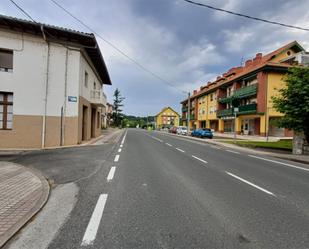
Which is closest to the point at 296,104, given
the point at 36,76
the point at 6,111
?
the point at 36,76

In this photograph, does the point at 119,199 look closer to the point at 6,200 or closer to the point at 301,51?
the point at 6,200

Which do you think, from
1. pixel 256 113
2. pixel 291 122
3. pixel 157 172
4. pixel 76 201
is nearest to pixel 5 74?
pixel 157 172

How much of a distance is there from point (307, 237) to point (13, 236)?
4.38 m

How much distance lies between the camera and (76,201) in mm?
5461

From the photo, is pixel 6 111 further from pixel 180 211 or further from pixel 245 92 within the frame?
pixel 245 92

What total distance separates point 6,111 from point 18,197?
12694 millimetres

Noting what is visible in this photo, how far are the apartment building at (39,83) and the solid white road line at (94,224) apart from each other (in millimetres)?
12747

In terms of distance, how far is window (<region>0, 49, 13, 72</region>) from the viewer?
52.9ft

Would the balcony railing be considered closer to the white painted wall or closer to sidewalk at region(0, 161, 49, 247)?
the white painted wall

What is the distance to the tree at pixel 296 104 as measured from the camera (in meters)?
15.7

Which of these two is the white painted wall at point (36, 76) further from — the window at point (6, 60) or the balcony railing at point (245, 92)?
the balcony railing at point (245, 92)

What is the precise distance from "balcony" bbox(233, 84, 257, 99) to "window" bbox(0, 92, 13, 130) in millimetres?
33910

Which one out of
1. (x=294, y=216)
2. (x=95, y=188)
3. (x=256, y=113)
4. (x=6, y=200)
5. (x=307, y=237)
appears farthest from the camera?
(x=256, y=113)

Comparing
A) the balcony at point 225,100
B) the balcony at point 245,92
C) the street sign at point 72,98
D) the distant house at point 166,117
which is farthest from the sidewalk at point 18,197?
the distant house at point 166,117
